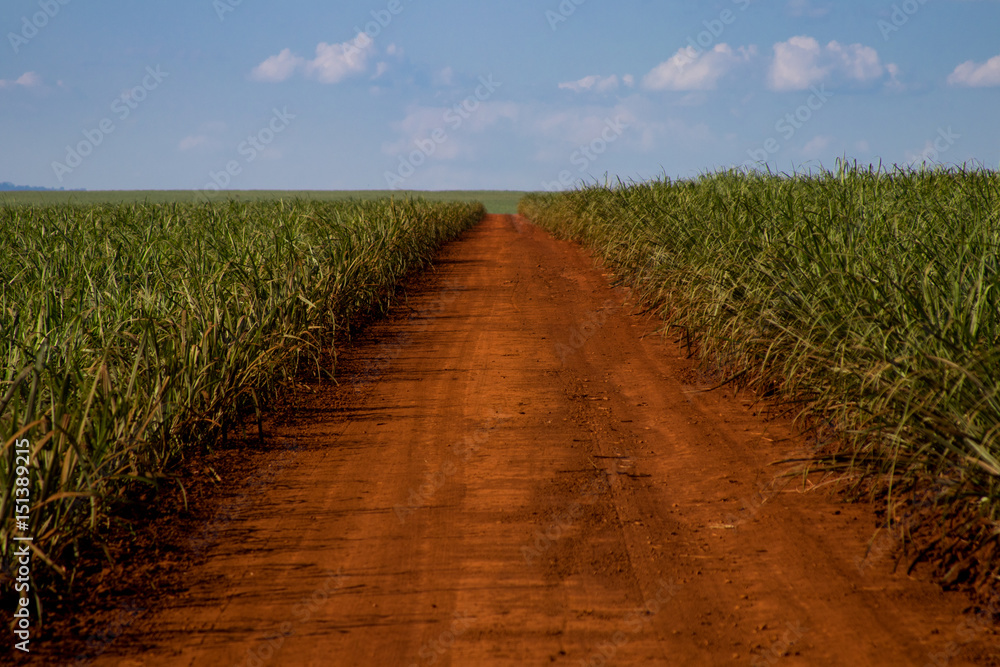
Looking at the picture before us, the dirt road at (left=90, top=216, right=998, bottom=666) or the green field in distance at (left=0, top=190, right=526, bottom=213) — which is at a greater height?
the green field in distance at (left=0, top=190, right=526, bottom=213)

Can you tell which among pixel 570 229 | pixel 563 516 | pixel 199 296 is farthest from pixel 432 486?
pixel 570 229

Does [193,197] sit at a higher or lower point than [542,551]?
higher

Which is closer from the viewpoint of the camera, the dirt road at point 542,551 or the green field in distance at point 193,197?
the dirt road at point 542,551

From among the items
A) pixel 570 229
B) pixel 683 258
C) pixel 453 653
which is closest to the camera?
pixel 453 653

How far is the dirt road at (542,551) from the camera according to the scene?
239 centimetres

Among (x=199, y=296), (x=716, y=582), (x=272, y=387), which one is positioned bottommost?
(x=716, y=582)

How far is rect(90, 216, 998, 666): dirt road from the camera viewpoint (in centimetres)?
239

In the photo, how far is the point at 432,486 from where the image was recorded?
3.67m

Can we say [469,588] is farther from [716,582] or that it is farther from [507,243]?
[507,243]

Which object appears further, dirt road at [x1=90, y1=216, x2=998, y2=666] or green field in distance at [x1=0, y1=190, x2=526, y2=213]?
green field in distance at [x1=0, y1=190, x2=526, y2=213]

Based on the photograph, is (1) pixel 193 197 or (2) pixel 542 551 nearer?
(2) pixel 542 551

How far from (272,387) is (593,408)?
85.9 inches

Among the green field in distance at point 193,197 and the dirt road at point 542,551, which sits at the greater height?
the green field in distance at point 193,197

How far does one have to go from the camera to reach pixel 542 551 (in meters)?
2.99
